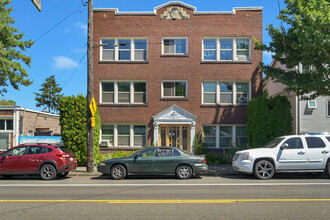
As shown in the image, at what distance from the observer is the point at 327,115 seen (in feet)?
71.3

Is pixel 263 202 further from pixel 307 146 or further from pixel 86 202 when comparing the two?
pixel 307 146

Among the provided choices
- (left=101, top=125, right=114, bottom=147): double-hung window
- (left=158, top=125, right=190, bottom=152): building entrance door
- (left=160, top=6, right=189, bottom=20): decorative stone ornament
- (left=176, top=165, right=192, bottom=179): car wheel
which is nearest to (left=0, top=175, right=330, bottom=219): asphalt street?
(left=176, top=165, right=192, bottom=179): car wheel

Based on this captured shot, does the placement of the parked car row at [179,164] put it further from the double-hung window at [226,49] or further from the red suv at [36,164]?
the double-hung window at [226,49]

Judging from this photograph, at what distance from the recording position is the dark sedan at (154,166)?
12.3 m

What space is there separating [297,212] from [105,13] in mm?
16702

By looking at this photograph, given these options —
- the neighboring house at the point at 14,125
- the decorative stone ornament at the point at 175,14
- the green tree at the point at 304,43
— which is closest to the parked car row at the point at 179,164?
the green tree at the point at 304,43

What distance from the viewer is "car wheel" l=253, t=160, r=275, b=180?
12273 mm

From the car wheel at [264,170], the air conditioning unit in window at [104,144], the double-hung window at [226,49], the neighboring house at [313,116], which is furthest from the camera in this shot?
the neighboring house at [313,116]

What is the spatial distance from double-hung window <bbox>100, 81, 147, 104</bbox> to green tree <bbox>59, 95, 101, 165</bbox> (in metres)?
2.63

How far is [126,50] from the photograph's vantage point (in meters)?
19.6

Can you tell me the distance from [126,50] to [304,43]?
35.4ft

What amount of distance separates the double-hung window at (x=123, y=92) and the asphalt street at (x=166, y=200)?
860cm

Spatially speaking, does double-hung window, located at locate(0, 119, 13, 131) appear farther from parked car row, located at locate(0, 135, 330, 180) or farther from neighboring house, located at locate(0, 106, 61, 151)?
parked car row, located at locate(0, 135, 330, 180)

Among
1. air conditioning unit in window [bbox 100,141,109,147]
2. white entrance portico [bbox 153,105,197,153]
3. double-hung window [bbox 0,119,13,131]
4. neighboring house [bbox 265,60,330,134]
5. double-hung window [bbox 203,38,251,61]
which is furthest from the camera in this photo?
neighboring house [bbox 265,60,330,134]
